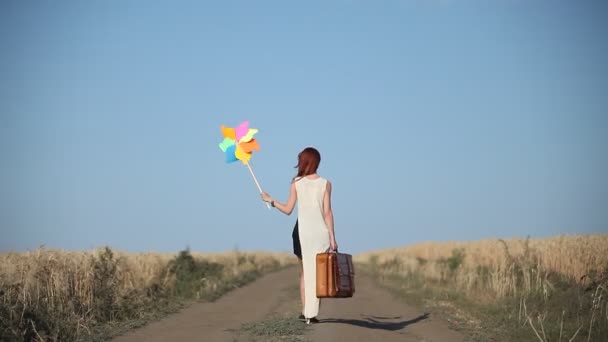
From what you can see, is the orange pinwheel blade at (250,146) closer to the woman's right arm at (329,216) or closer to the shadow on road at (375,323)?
the woman's right arm at (329,216)

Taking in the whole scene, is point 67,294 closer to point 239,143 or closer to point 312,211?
point 239,143

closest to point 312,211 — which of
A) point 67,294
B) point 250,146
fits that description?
point 250,146

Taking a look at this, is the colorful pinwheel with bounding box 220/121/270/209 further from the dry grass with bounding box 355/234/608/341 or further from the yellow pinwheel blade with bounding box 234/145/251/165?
the dry grass with bounding box 355/234/608/341

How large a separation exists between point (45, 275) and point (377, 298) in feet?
33.3

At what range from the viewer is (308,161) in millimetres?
11727

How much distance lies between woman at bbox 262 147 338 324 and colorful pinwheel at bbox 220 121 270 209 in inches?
36.7

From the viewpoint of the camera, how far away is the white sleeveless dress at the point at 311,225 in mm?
11680

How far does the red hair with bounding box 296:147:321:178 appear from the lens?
38.4 ft

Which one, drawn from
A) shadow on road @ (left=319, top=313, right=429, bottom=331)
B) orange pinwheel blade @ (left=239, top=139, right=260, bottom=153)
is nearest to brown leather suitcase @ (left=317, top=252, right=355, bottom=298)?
shadow on road @ (left=319, top=313, right=429, bottom=331)

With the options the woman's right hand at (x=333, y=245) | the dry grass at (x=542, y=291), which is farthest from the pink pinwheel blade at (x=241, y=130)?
the dry grass at (x=542, y=291)

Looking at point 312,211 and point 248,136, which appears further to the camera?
point 248,136

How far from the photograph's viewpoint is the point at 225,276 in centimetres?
2961

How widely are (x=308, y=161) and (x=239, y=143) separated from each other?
4.25 ft

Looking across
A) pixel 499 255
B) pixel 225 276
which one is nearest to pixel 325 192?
pixel 225 276
